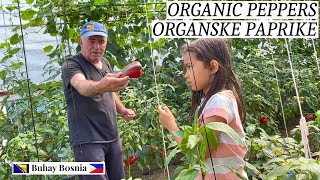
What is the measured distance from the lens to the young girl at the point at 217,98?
3.69 ft

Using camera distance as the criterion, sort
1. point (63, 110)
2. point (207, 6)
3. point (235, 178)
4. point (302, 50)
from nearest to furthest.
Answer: point (235, 178)
point (207, 6)
point (63, 110)
point (302, 50)

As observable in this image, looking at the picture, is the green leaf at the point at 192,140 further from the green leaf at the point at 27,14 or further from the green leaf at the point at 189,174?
the green leaf at the point at 27,14

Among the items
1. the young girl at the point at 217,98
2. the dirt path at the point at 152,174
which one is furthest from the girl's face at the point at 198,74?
the dirt path at the point at 152,174

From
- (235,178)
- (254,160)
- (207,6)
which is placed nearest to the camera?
(235,178)

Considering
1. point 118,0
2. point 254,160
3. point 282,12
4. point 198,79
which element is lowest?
point 254,160

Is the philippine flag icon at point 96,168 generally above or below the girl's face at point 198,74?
below

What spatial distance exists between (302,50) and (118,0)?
149cm

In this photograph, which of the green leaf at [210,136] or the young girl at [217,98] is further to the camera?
the young girl at [217,98]

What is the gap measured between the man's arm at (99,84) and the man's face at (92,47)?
130 mm

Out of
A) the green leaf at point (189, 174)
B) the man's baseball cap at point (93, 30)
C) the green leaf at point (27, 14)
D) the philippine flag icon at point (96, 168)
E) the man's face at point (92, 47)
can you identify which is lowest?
the philippine flag icon at point (96, 168)

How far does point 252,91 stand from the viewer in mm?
2662

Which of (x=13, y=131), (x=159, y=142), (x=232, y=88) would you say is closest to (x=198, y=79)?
(x=232, y=88)

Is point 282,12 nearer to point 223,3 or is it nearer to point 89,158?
point 223,3

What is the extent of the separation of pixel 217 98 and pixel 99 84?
40 cm
